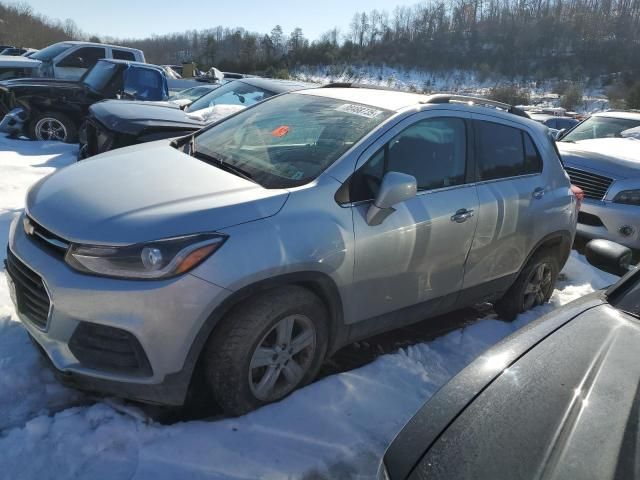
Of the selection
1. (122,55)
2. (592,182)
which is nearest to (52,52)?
(122,55)

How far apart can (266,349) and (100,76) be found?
8530 mm

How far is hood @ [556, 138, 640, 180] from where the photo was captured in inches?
263

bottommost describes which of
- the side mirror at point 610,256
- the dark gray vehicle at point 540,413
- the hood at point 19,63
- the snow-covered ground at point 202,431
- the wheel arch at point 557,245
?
the snow-covered ground at point 202,431

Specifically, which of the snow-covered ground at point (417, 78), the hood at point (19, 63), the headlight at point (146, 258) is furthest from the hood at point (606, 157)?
the snow-covered ground at point (417, 78)

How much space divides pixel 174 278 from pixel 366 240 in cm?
110

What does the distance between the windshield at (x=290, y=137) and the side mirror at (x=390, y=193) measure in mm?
339

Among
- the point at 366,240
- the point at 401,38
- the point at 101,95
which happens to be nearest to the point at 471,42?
the point at 401,38

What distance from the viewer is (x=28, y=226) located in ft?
8.94

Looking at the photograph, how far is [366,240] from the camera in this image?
289 cm

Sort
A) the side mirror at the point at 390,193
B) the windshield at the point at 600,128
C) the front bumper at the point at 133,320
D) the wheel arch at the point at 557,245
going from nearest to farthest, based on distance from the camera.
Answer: the front bumper at the point at 133,320 → the side mirror at the point at 390,193 → the wheel arch at the point at 557,245 → the windshield at the point at 600,128

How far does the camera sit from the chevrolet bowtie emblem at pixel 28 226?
268 centimetres

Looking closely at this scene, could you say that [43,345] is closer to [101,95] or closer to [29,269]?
[29,269]

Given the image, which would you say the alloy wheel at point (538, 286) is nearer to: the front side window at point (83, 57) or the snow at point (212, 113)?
the snow at point (212, 113)

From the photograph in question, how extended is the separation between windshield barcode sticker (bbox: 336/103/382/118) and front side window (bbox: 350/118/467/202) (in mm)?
247
